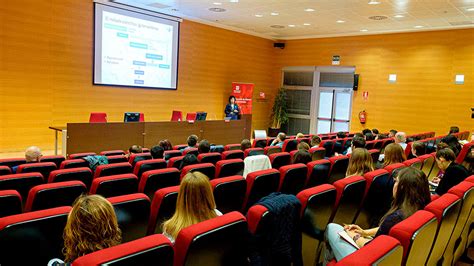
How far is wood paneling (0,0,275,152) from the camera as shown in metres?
8.70

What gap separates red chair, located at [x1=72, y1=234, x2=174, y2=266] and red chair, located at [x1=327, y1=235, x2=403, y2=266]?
0.70m

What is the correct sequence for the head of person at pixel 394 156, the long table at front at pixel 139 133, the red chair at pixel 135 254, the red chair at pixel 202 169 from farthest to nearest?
the long table at front at pixel 139 133 < the head of person at pixel 394 156 < the red chair at pixel 202 169 < the red chair at pixel 135 254

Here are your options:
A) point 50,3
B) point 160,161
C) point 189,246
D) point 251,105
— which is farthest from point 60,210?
point 251,105

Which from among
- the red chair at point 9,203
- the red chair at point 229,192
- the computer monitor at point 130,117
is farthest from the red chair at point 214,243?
the computer monitor at point 130,117

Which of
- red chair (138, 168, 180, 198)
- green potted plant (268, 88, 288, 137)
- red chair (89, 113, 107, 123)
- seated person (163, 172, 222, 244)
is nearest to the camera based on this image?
seated person (163, 172, 222, 244)

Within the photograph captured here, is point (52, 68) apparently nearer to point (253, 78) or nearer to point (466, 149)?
point (253, 78)

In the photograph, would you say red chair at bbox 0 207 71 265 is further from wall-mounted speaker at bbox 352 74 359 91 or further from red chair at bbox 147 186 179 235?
wall-mounted speaker at bbox 352 74 359 91

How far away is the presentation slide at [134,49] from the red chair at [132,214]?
8.65m

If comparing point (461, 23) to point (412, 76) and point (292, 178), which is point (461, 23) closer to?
point (412, 76)

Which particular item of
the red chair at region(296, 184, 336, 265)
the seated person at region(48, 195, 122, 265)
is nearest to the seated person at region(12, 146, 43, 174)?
the seated person at region(48, 195, 122, 265)

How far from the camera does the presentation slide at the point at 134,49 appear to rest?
403 inches

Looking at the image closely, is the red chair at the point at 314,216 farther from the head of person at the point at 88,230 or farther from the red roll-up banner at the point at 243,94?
the red roll-up banner at the point at 243,94

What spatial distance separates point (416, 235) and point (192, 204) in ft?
4.01

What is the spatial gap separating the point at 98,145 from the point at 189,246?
695 centimetres
